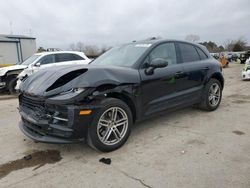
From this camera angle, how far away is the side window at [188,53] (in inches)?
179

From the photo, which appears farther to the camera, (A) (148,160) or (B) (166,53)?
(B) (166,53)

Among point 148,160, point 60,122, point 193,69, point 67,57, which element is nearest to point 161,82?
point 193,69

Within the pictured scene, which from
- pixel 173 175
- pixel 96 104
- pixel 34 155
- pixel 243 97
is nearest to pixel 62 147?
pixel 34 155

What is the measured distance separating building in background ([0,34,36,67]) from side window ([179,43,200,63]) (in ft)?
65.3

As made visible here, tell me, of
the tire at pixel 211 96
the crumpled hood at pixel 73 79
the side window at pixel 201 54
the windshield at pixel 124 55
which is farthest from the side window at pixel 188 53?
the crumpled hood at pixel 73 79

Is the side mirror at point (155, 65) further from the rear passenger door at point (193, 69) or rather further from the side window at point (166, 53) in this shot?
the rear passenger door at point (193, 69)

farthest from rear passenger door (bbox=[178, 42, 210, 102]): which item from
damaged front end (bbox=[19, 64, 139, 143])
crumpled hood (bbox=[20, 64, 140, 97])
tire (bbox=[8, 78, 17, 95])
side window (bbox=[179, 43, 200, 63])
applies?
tire (bbox=[8, 78, 17, 95])

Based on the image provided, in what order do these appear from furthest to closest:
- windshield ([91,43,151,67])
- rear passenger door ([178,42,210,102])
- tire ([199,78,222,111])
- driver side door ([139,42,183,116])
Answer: tire ([199,78,222,111]) → rear passenger door ([178,42,210,102]) → windshield ([91,43,151,67]) → driver side door ([139,42,183,116])

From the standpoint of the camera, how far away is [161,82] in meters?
3.87

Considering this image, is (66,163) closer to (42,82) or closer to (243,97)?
(42,82)

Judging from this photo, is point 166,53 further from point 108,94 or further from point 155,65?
point 108,94

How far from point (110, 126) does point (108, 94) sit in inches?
19.1

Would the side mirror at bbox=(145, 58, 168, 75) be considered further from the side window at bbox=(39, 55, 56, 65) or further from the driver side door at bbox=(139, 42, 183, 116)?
the side window at bbox=(39, 55, 56, 65)

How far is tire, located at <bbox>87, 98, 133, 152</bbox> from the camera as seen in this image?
9.85 ft
